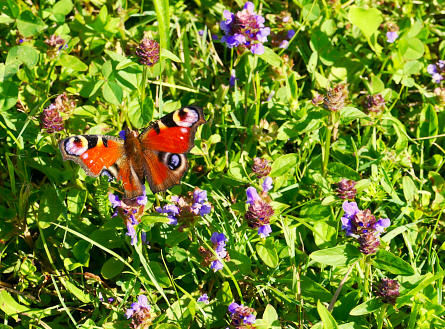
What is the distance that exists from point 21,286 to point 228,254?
4.63 ft

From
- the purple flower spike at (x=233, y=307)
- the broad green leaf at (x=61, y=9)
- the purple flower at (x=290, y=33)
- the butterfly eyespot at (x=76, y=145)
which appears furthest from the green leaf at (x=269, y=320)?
the broad green leaf at (x=61, y=9)

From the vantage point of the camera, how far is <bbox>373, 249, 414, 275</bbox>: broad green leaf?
2.89 metres

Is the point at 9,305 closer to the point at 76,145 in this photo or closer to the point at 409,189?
the point at 76,145

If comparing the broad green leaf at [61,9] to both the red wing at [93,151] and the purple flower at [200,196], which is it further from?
the purple flower at [200,196]

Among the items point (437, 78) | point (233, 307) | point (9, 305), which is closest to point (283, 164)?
point (233, 307)

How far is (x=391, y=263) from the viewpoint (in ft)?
9.65

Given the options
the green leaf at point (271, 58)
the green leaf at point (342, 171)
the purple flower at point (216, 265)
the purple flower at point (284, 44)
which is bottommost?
the purple flower at point (216, 265)

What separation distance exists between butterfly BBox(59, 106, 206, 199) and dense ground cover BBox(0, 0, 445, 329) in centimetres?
17

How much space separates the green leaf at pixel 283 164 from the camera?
359 cm

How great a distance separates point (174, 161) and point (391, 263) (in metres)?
1.37

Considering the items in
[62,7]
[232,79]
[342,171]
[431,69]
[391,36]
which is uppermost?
[62,7]

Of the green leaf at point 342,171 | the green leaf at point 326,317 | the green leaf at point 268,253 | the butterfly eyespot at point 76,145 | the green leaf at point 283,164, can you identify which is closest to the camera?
the green leaf at point 326,317

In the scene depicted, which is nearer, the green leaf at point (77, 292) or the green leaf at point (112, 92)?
the green leaf at point (77, 292)

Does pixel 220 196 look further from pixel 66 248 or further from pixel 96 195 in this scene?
pixel 66 248
